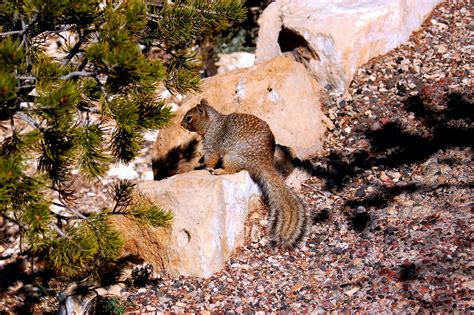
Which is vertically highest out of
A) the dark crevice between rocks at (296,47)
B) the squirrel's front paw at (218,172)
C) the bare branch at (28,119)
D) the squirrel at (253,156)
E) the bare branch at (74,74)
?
the bare branch at (74,74)

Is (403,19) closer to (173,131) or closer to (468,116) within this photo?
(468,116)

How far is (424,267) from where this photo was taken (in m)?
4.71

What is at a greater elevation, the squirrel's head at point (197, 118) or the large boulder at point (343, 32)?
the large boulder at point (343, 32)

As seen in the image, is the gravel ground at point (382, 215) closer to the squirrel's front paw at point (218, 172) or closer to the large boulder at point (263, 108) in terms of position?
the large boulder at point (263, 108)

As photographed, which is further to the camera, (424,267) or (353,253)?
(353,253)

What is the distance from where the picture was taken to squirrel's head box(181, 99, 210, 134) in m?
6.41

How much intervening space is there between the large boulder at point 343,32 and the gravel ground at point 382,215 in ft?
0.59

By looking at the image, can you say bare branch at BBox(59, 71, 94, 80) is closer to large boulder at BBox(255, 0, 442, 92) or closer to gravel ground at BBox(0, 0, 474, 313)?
gravel ground at BBox(0, 0, 474, 313)

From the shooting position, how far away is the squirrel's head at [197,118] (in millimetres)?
6406

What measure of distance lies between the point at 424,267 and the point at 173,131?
3081mm

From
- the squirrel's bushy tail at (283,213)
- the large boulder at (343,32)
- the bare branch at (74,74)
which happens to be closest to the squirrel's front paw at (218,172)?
the squirrel's bushy tail at (283,213)

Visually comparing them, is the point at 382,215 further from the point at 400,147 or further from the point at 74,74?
the point at 74,74

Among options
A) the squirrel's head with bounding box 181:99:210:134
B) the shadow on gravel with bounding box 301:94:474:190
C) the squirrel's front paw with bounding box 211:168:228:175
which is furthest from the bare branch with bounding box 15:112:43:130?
the shadow on gravel with bounding box 301:94:474:190

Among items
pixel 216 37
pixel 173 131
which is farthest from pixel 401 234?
pixel 216 37
